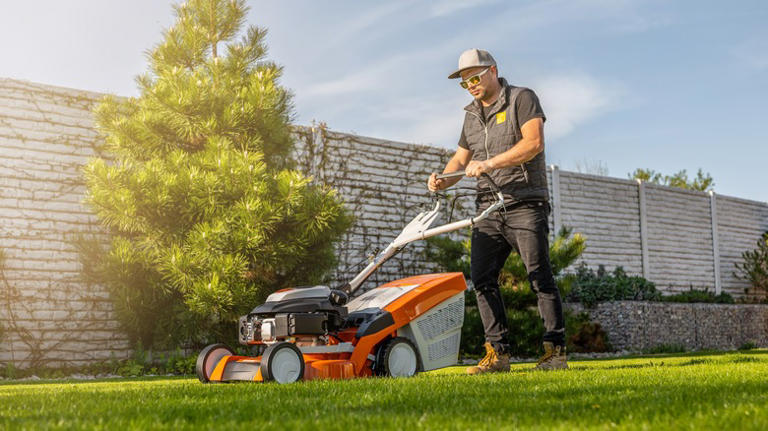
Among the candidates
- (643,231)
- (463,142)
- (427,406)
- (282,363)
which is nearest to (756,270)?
(643,231)

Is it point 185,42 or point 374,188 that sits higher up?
point 185,42

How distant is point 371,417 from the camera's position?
2623 mm

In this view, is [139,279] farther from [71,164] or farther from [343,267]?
[343,267]

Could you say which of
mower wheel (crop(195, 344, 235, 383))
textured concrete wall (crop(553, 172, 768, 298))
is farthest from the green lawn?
textured concrete wall (crop(553, 172, 768, 298))

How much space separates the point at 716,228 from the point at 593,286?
18.9ft

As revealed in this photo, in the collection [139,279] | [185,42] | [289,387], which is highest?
[185,42]

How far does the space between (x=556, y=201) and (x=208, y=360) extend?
922 cm

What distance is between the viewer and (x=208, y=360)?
200 inches

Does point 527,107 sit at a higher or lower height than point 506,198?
higher

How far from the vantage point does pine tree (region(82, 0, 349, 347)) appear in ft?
24.0

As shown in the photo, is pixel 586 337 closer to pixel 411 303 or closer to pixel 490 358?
pixel 490 358

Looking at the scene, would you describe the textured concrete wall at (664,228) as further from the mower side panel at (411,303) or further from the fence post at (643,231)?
the mower side panel at (411,303)

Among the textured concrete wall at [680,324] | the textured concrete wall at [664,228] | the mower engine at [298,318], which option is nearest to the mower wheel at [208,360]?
the mower engine at [298,318]

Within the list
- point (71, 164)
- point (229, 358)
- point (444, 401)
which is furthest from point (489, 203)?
point (71, 164)
